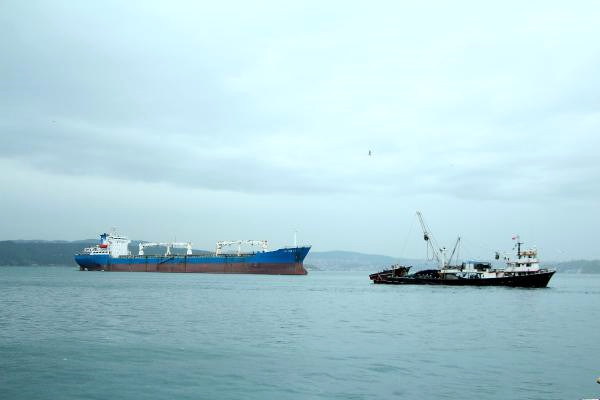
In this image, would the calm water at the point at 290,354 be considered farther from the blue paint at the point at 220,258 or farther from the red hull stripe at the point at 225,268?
the red hull stripe at the point at 225,268

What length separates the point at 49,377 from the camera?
80.1 ft

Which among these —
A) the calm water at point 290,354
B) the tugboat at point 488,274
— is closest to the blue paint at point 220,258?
the tugboat at point 488,274

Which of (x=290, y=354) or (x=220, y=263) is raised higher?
(x=220, y=263)

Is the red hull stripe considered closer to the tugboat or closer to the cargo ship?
the cargo ship

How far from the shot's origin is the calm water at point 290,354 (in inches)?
912

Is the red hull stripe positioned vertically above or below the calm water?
above

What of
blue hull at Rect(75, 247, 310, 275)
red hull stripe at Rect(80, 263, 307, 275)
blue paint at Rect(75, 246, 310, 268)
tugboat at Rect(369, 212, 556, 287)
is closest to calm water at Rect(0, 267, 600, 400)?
tugboat at Rect(369, 212, 556, 287)

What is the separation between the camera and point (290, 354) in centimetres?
3098

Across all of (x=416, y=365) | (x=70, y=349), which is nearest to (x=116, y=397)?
(x=70, y=349)

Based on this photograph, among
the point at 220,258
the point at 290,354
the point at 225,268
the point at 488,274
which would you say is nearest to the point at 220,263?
the point at 220,258

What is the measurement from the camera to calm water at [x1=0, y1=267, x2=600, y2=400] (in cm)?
2316

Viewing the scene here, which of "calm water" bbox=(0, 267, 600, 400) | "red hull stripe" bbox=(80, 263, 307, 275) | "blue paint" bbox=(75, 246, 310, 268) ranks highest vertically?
"blue paint" bbox=(75, 246, 310, 268)

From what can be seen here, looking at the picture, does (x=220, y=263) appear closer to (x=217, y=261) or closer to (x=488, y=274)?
(x=217, y=261)

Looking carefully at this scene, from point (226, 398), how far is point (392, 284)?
4157 inches
